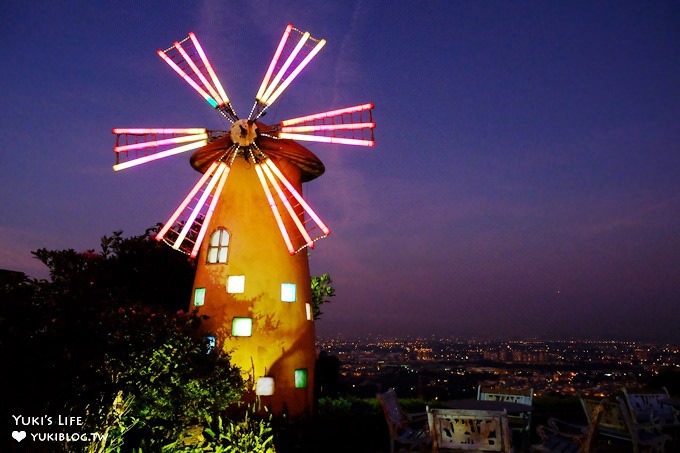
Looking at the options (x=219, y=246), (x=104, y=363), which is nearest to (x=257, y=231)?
(x=219, y=246)

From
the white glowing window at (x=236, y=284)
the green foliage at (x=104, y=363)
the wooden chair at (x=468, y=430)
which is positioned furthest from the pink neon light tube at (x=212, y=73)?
the wooden chair at (x=468, y=430)

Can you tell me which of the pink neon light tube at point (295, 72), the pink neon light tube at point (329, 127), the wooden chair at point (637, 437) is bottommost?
the wooden chair at point (637, 437)

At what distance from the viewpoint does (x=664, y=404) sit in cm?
909

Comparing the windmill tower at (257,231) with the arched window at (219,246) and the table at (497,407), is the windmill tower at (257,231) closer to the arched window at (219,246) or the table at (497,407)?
the arched window at (219,246)

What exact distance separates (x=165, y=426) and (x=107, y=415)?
8.06 ft

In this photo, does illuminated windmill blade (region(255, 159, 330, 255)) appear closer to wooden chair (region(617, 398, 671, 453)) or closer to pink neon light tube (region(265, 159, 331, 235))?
pink neon light tube (region(265, 159, 331, 235))

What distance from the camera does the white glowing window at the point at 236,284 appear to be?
1269 centimetres

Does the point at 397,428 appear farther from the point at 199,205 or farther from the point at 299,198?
the point at 199,205

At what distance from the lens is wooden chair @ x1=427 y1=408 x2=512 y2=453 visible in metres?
5.40

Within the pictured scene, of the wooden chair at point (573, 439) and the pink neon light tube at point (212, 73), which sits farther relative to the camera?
the pink neon light tube at point (212, 73)

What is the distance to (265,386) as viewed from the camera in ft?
39.4

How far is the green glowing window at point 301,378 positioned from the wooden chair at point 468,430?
7.31 metres

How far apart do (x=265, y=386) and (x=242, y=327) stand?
149 cm

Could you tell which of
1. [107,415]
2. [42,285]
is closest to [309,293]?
[42,285]
